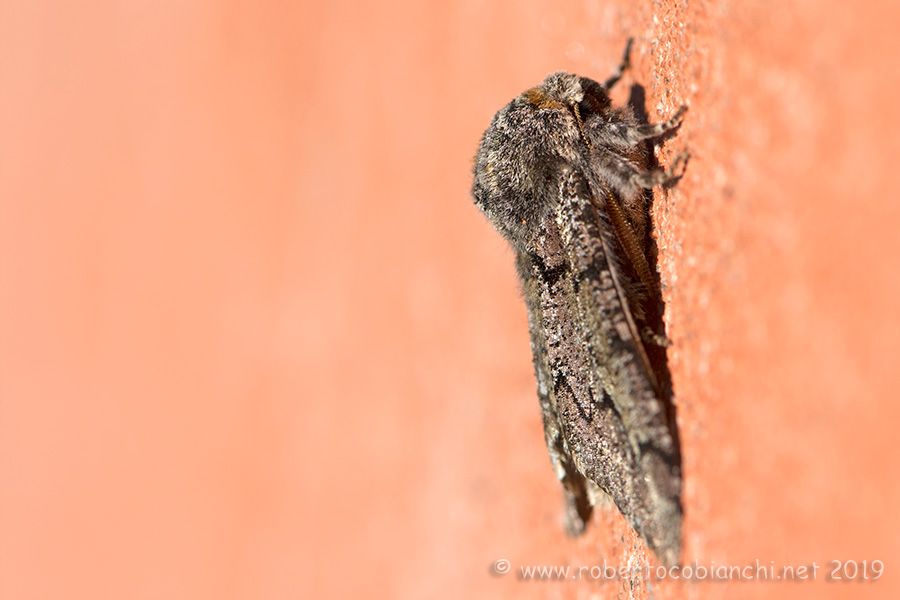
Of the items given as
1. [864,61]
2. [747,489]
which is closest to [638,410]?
[747,489]

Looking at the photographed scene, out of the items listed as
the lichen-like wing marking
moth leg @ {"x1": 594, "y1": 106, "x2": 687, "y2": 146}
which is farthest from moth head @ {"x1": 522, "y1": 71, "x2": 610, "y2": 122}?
the lichen-like wing marking

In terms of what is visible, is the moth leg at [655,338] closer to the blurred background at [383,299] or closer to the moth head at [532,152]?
the blurred background at [383,299]

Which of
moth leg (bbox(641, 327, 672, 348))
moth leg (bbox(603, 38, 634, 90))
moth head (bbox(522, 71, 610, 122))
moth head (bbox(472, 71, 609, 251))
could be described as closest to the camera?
moth leg (bbox(641, 327, 672, 348))

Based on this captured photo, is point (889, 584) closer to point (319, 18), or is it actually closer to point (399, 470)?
point (399, 470)

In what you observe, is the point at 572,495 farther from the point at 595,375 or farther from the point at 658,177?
the point at 658,177

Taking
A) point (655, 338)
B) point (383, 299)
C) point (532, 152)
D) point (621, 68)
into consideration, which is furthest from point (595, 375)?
point (383, 299)

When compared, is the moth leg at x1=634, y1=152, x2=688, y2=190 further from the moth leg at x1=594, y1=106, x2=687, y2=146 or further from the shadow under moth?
the moth leg at x1=594, y1=106, x2=687, y2=146
